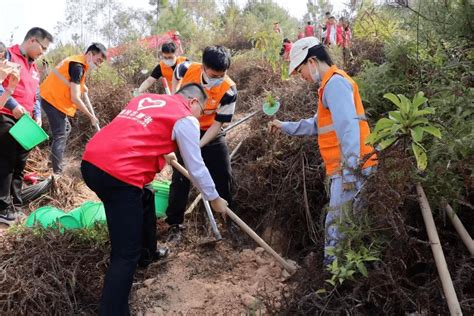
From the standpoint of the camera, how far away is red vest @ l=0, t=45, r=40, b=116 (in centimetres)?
424

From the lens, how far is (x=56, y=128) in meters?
5.03

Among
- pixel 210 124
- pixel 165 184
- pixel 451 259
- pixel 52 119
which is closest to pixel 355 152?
pixel 451 259

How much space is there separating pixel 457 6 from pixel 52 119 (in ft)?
13.4

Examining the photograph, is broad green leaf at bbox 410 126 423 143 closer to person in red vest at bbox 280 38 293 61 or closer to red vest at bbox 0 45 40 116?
person in red vest at bbox 280 38 293 61

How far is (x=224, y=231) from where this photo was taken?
13.2 feet

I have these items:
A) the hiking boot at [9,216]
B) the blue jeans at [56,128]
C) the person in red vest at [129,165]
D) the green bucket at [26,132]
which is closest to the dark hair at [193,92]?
the person in red vest at [129,165]

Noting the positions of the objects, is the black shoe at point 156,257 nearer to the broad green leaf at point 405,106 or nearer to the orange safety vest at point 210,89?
the orange safety vest at point 210,89

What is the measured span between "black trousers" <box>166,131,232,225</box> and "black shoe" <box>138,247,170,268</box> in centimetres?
32

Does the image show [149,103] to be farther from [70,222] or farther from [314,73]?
[70,222]

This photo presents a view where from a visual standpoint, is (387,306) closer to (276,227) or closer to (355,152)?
(355,152)

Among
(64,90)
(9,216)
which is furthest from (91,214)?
(64,90)

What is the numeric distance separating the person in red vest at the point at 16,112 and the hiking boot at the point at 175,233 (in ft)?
4.96

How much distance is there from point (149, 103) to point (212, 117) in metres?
1.08

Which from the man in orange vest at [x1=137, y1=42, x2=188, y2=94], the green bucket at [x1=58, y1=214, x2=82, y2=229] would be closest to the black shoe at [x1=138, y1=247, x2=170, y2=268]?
the green bucket at [x1=58, y1=214, x2=82, y2=229]
